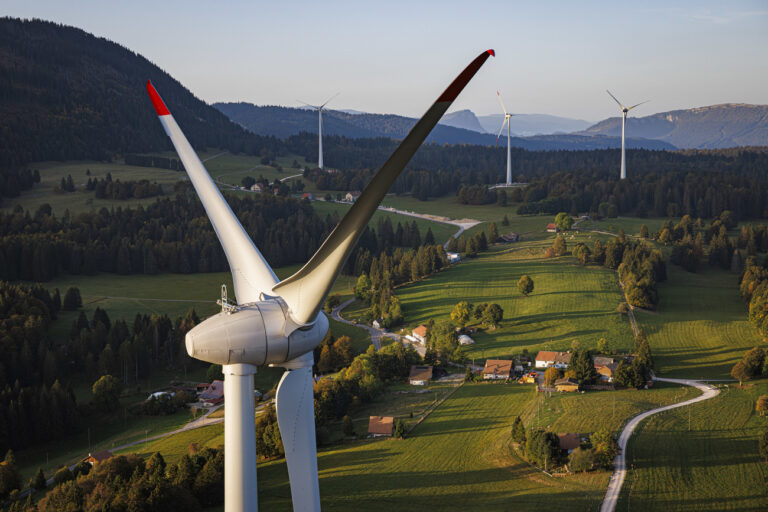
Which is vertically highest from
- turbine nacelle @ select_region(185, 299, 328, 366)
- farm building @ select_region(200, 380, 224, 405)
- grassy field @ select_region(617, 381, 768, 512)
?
turbine nacelle @ select_region(185, 299, 328, 366)

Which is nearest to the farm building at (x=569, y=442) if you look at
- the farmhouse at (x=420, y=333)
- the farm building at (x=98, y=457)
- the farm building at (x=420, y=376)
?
the farm building at (x=420, y=376)

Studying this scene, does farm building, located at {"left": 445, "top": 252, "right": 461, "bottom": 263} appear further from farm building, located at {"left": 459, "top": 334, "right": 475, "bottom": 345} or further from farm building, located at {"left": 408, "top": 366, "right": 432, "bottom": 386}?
farm building, located at {"left": 408, "top": 366, "right": 432, "bottom": 386}

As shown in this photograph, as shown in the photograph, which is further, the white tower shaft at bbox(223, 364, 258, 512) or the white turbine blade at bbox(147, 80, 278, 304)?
the white turbine blade at bbox(147, 80, 278, 304)

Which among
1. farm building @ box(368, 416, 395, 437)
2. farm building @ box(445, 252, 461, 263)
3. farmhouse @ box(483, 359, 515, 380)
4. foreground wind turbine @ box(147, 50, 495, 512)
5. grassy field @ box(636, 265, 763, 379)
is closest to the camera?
foreground wind turbine @ box(147, 50, 495, 512)

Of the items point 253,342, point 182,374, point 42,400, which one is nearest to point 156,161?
point 182,374

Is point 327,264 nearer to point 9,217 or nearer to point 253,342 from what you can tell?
point 253,342

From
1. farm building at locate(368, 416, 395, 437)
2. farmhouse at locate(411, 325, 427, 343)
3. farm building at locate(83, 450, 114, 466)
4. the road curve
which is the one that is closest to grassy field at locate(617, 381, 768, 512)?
the road curve
